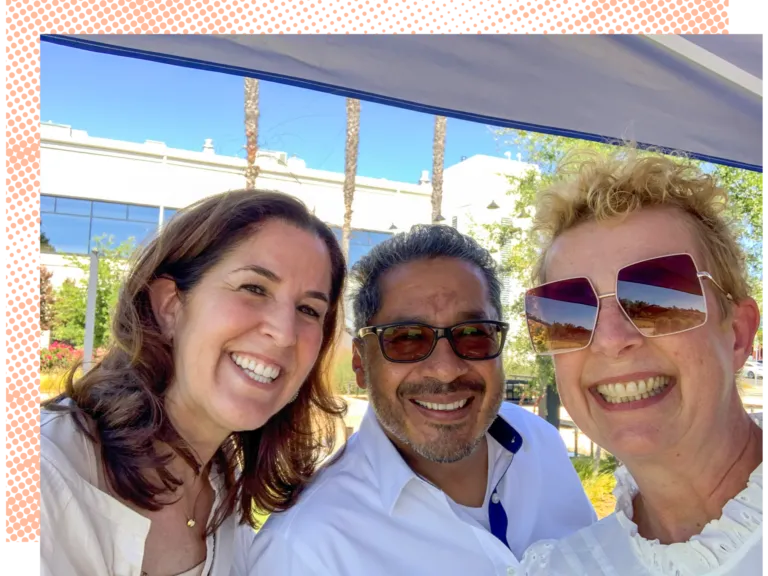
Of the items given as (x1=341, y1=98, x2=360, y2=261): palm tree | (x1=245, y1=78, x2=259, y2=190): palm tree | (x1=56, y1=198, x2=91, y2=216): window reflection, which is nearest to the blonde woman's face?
(x1=245, y1=78, x2=259, y2=190): palm tree

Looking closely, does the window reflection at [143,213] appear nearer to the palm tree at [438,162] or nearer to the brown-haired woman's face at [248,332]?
the palm tree at [438,162]

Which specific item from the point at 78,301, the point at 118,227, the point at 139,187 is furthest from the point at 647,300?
the point at 118,227

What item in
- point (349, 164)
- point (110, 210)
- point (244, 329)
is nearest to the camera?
point (244, 329)

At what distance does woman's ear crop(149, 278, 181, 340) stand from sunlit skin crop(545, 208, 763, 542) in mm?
1439

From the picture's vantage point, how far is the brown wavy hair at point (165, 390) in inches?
73.2

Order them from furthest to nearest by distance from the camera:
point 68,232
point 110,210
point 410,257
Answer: point 110,210, point 68,232, point 410,257

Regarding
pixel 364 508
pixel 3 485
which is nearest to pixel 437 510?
pixel 364 508

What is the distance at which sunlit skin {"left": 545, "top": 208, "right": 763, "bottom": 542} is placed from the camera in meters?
1.40

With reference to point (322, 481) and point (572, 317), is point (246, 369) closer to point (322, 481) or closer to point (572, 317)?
point (322, 481)

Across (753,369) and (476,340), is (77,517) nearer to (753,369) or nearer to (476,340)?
(476,340)

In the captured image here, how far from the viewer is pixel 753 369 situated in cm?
156

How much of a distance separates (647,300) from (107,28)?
1.68 metres

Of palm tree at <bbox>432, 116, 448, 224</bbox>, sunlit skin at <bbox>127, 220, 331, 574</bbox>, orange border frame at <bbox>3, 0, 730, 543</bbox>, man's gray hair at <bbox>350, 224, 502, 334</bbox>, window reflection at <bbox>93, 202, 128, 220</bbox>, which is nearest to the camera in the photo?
orange border frame at <bbox>3, 0, 730, 543</bbox>

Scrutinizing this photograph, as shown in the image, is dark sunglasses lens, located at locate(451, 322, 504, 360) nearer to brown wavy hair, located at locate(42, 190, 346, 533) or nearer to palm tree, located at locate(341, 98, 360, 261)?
brown wavy hair, located at locate(42, 190, 346, 533)
